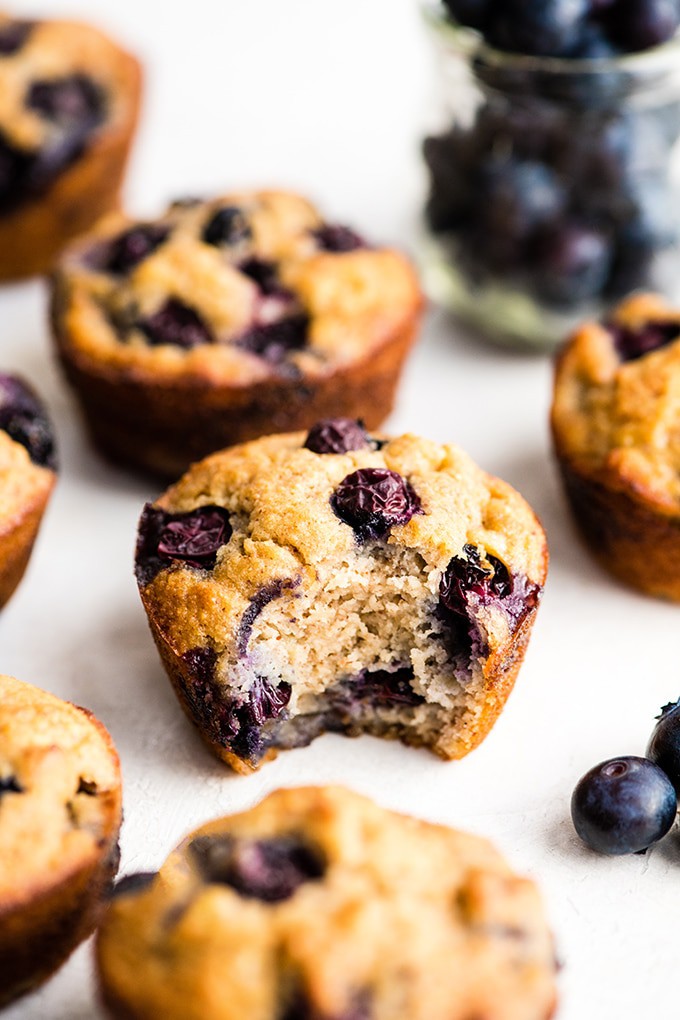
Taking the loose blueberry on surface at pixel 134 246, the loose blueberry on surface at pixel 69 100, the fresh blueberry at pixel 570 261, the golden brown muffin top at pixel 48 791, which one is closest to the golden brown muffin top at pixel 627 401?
the fresh blueberry at pixel 570 261

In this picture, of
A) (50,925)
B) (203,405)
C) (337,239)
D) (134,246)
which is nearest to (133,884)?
(50,925)

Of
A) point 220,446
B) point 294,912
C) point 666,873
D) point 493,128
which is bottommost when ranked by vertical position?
point 220,446

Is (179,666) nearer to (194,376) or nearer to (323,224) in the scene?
(194,376)

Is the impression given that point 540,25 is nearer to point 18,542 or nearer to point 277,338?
point 277,338

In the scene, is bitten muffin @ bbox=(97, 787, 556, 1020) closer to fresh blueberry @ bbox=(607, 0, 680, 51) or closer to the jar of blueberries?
the jar of blueberries

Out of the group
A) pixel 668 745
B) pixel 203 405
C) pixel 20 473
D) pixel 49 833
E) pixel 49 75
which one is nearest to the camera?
pixel 49 833

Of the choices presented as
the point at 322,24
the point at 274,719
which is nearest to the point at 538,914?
the point at 274,719

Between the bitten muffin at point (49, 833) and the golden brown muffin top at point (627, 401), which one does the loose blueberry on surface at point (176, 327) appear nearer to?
the golden brown muffin top at point (627, 401)
